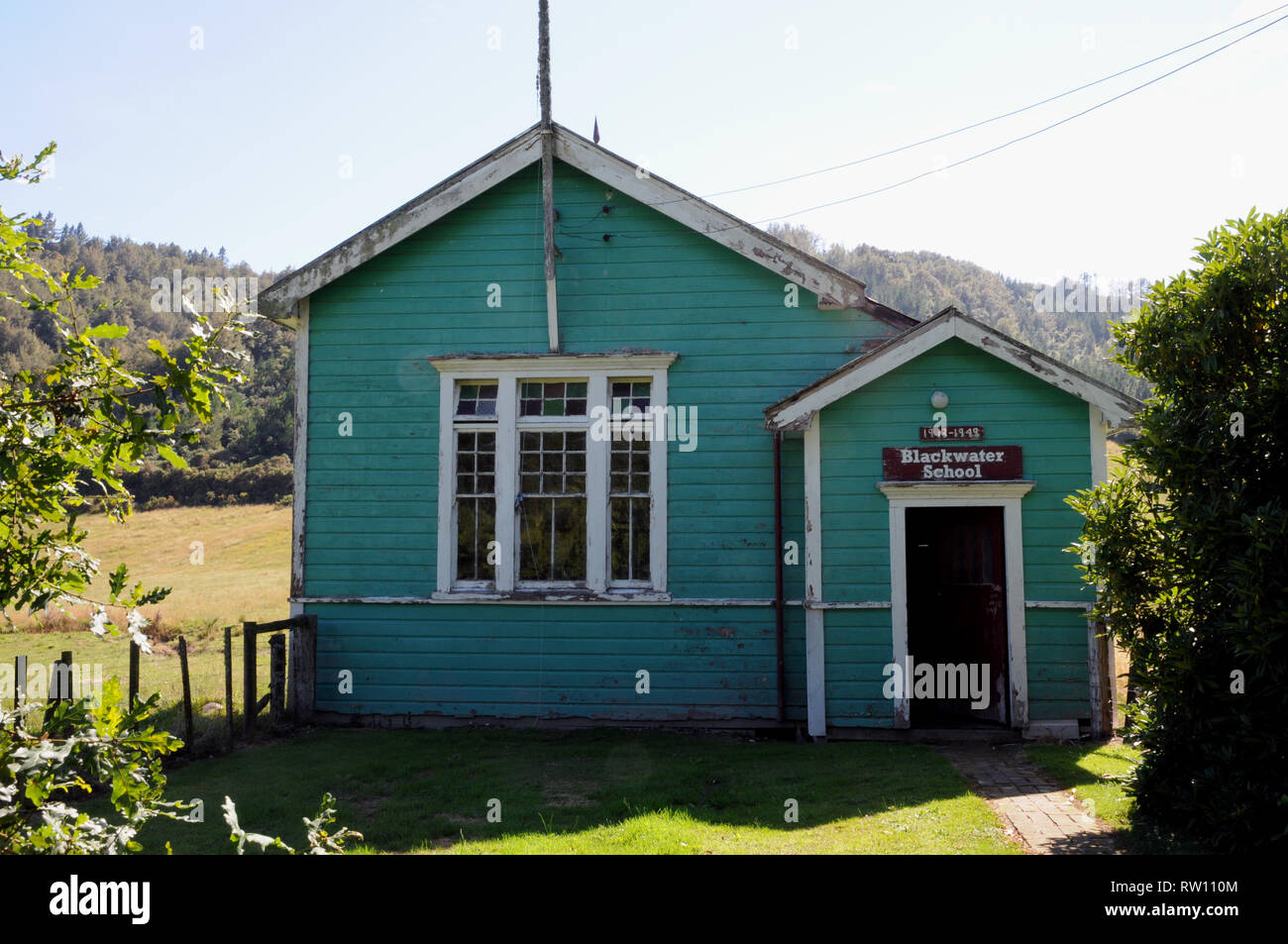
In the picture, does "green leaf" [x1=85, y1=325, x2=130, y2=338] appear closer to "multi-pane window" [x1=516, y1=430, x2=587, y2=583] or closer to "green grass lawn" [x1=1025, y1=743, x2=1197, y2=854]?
"green grass lawn" [x1=1025, y1=743, x2=1197, y2=854]

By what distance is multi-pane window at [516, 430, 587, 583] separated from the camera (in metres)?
10.7

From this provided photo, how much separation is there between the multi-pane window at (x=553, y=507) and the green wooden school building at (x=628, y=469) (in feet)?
0.09

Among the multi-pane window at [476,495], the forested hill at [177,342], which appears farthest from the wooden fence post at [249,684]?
the forested hill at [177,342]

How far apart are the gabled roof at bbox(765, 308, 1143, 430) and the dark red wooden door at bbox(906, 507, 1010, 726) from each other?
1556 mm

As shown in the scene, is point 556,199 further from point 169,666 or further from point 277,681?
point 169,666

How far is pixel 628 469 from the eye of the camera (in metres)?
10.7

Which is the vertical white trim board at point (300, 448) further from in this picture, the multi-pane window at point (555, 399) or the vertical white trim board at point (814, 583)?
the vertical white trim board at point (814, 583)

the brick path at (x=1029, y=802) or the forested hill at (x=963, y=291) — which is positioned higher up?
the forested hill at (x=963, y=291)

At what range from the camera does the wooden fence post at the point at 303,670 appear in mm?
10531

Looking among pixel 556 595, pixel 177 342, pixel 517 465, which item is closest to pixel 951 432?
pixel 556 595

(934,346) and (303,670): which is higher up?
(934,346)

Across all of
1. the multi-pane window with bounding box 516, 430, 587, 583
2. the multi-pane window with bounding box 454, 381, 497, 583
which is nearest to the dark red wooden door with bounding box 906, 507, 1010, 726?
the multi-pane window with bounding box 516, 430, 587, 583

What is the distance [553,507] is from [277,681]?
12.1ft
